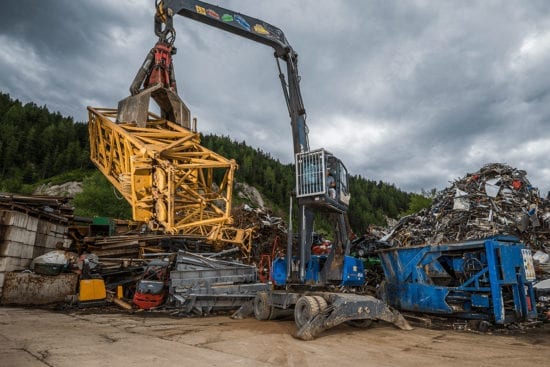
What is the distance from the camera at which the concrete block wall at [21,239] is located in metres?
8.55

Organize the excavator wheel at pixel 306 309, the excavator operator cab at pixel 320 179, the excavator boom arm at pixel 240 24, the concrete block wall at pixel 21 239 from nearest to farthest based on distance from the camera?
the excavator wheel at pixel 306 309 < the excavator operator cab at pixel 320 179 < the concrete block wall at pixel 21 239 < the excavator boom arm at pixel 240 24

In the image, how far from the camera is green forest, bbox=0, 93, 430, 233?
71062 mm

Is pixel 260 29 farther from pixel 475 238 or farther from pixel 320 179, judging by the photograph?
pixel 475 238

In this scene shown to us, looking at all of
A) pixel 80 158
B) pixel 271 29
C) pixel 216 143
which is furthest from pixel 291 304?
pixel 216 143

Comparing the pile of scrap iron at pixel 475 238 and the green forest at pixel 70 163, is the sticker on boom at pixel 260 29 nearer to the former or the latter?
the pile of scrap iron at pixel 475 238

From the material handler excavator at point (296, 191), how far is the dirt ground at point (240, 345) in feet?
1.24

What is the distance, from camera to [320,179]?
8.23m

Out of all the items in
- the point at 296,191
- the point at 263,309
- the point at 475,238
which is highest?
the point at 296,191

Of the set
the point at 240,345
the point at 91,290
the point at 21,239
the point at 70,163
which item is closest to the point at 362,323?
the point at 240,345

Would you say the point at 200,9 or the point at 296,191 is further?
the point at 200,9

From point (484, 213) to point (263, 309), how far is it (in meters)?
9.14

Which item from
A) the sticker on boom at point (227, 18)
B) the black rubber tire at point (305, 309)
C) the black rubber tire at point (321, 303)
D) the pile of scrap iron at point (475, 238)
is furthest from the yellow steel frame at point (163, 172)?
the black rubber tire at point (321, 303)

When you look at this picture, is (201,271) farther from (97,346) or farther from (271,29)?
(271,29)

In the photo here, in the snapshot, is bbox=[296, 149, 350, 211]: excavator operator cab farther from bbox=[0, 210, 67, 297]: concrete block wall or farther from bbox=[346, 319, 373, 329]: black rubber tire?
bbox=[0, 210, 67, 297]: concrete block wall
